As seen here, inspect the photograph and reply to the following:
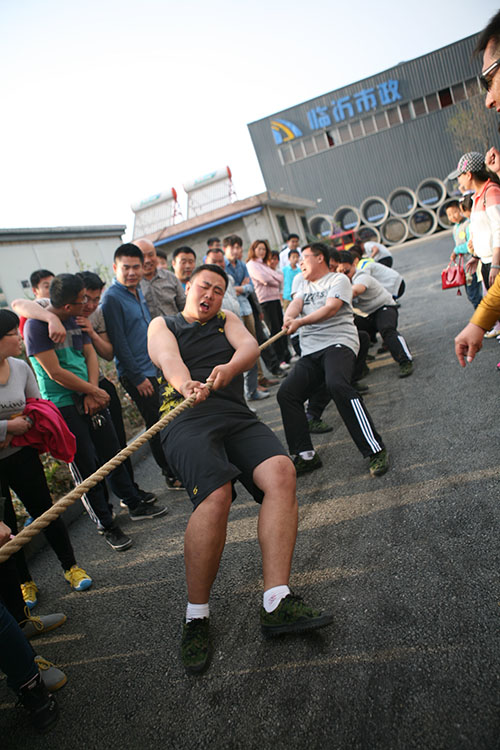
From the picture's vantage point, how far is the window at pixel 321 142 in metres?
27.7

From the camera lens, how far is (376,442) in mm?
3064

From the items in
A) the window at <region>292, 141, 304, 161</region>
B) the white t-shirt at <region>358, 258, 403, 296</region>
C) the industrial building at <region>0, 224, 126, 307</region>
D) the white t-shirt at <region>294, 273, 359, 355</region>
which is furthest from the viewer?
the window at <region>292, 141, 304, 161</region>

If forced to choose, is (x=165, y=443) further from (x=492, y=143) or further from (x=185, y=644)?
(x=492, y=143)

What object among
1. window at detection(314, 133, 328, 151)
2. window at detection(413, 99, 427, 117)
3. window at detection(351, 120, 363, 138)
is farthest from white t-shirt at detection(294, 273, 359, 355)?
window at detection(413, 99, 427, 117)

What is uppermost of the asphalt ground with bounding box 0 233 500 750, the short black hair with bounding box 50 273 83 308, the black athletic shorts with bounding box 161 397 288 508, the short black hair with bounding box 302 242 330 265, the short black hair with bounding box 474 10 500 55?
the short black hair with bounding box 474 10 500 55

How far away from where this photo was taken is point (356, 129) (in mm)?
27297

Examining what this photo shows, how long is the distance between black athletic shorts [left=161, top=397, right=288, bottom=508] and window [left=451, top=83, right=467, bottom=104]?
3109 cm

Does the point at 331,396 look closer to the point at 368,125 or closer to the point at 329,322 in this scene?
the point at 329,322

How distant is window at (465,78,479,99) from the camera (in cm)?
2541

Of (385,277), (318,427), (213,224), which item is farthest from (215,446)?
(213,224)

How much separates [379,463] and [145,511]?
1.81m

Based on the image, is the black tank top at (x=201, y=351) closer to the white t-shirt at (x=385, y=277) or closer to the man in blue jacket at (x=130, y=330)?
the man in blue jacket at (x=130, y=330)

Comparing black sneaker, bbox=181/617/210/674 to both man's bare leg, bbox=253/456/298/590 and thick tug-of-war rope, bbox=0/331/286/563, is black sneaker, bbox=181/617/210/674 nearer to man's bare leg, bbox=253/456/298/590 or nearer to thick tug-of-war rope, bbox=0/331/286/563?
man's bare leg, bbox=253/456/298/590

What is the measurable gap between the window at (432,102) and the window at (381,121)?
255cm
